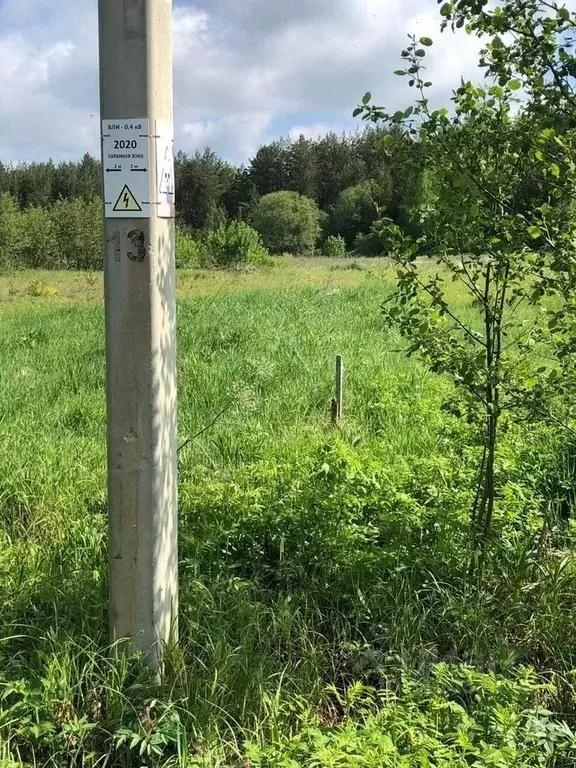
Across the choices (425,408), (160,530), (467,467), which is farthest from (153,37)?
(425,408)

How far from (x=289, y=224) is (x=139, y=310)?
2406 inches

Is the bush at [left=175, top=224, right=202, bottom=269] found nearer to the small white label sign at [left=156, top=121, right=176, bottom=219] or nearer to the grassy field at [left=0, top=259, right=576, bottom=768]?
the grassy field at [left=0, top=259, right=576, bottom=768]

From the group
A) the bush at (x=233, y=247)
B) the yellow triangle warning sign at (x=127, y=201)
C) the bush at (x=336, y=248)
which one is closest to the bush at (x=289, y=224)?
the bush at (x=336, y=248)

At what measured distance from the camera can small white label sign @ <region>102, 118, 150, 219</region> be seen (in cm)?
206

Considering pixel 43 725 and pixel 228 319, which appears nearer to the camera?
pixel 43 725

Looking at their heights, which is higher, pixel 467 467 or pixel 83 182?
pixel 83 182

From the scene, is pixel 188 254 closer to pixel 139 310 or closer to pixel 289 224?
pixel 289 224

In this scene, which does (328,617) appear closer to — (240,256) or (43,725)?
(43,725)

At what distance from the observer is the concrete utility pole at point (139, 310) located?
6.67 ft

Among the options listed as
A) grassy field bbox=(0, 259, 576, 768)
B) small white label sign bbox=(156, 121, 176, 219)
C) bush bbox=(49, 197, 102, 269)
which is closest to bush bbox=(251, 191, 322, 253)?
bush bbox=(49, 197, 102, 269)

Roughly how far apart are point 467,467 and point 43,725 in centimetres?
275

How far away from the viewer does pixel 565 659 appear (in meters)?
2.56

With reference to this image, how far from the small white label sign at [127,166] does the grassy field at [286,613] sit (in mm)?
1481

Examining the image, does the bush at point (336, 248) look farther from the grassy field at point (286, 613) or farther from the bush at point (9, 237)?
the grassy field at point (286, 613)
